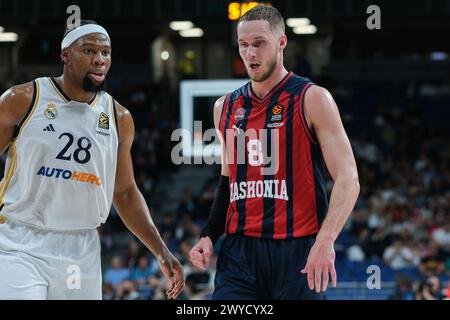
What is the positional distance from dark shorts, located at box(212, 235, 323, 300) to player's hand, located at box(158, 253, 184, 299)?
70cm

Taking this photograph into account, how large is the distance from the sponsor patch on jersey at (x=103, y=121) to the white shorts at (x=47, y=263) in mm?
674

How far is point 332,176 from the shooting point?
4.61m

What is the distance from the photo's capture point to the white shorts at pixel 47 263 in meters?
4.89

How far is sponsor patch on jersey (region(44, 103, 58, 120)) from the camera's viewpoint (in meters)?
5.16

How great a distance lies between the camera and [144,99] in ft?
76.0

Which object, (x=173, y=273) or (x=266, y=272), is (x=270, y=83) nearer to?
(x=266, y=272)

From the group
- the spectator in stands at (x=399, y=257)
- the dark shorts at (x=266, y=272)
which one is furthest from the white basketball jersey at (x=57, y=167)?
the spectator in stands at (x=399, y=257)

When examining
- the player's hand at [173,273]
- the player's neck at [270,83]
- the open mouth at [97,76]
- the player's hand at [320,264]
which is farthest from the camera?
the player's hand at [173,273]

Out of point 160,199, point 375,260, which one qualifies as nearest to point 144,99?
point 160,199

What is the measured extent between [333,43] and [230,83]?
1241 centimetres

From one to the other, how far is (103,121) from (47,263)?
37.4 inches

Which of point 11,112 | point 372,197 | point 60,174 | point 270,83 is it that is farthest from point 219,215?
point 372,197

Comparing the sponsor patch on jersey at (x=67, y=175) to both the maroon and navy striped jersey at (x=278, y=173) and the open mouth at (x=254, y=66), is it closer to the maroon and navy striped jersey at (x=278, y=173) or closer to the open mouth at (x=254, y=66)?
the maroon and navy striped jersey at (x=278, y=173)

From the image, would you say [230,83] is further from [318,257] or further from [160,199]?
[318,257]
